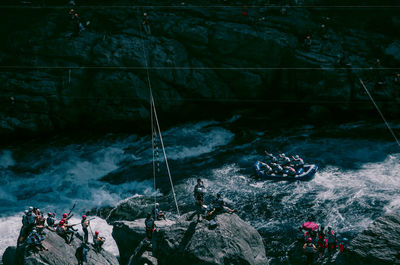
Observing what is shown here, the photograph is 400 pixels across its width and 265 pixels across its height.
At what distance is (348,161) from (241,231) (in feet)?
46.6

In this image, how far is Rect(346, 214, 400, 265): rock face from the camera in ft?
54.1

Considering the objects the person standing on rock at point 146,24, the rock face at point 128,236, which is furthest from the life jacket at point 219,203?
the person standing on rock at point 146,24

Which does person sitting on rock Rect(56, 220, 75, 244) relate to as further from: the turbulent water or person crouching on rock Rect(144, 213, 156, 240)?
the turbulent water

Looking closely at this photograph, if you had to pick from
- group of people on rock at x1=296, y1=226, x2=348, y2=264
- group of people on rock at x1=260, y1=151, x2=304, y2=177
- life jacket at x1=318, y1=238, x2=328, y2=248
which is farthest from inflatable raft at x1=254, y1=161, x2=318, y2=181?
life jacket at x1=318, y1=238, x2=328, y2=248

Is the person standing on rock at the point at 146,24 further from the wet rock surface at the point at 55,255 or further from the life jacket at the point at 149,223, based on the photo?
the wet rock surface at the point at 55,255

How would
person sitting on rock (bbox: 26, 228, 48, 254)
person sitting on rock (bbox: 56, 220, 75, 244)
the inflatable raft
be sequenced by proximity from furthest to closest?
1. the inflatable raft
2. person sitting on rock (bbox: 56, 220, 75, 244)
3. person sitting on rock (bbox: 26, 228, 48, 254)

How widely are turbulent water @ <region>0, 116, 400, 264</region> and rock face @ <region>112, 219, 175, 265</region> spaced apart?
1628mm

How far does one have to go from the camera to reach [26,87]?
114 ft

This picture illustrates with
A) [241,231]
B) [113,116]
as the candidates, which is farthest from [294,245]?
[113,116]

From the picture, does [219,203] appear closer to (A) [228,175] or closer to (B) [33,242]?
(B) [33,242]

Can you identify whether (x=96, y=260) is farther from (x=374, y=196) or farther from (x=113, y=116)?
(x=113, y=116)

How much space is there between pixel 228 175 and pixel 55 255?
14.2 m

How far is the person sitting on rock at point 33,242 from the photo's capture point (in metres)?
16.6

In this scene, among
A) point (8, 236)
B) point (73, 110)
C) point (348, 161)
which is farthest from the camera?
point (73, 110)
